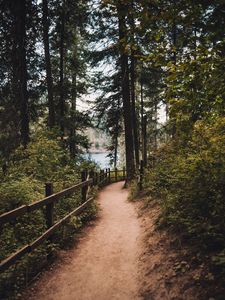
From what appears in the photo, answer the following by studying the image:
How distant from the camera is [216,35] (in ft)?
14.0

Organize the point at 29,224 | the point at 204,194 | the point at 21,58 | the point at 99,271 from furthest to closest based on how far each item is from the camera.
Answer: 1. the point at 21,58
2. the point at 29,224
3. the point at 99,271
4. the point at 204,194

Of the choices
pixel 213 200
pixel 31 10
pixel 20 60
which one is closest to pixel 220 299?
pixel 213 200

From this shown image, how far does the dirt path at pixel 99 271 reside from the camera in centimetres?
490

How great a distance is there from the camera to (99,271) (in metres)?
5.74

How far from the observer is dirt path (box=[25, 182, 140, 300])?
4.90 m

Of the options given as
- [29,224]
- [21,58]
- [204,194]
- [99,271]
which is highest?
[21,58]

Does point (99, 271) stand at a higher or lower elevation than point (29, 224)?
lower

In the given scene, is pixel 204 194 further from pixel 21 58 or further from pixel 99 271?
pixel 21 58

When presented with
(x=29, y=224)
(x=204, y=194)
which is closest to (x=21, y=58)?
(x=29, y=224)

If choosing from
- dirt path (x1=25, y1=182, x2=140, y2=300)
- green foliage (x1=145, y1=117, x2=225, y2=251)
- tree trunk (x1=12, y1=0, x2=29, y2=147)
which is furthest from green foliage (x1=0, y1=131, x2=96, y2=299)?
tree trunk (x1=12, y1=0, x2=29, y2=147)

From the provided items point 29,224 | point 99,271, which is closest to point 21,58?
point 29,224

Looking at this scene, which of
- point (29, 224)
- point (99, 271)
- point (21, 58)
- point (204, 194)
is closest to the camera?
point (204, 194)

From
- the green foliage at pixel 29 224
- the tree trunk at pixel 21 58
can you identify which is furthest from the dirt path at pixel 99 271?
the tree trunk at pixel 21 58

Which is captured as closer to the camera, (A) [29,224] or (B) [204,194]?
(B) [204,194]
